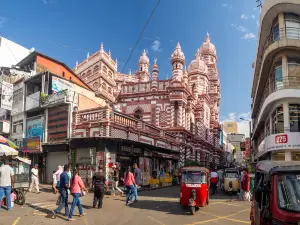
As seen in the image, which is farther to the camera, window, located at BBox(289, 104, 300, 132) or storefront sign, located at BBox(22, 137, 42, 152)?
storefront sign, located at BBox(22, 137, 42, 152)

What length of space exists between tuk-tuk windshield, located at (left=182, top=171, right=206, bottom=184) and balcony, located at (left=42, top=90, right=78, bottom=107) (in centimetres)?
1454

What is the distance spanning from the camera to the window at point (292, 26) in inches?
866

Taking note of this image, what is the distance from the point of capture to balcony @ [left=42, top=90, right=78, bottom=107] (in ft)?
79.6

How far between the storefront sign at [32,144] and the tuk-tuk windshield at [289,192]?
23.7 meters

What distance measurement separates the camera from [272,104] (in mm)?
23172

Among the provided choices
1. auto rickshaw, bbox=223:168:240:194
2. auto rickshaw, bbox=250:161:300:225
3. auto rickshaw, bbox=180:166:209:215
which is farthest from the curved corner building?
auto rickshaw, bbox=250:161:300:225

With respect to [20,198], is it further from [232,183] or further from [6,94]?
[232,183]

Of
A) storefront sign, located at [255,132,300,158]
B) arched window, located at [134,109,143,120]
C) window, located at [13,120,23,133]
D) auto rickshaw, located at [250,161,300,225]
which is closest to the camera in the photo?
auto rickshaw, located at [250,161,300,225]

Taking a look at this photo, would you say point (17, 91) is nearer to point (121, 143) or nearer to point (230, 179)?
point (121, 143)

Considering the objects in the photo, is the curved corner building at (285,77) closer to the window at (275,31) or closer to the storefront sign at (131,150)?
the window at (275,31)

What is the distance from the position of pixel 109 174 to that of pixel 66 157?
4911 millimetres

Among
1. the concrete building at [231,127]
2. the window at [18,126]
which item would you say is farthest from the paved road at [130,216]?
the concrete building at [231,127]

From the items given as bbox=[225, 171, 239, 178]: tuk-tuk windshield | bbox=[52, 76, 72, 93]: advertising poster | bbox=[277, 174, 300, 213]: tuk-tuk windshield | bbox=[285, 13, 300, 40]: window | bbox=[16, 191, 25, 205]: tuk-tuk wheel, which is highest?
bbox=[285, 13, 300, 40]: window

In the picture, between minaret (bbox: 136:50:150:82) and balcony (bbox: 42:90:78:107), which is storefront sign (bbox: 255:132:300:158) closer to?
balcony (bbox: 42:90:78:107)
